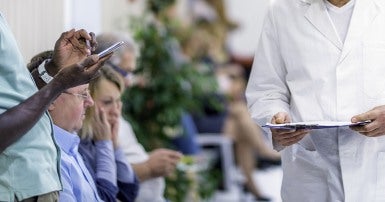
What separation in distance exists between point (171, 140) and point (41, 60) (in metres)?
3.30

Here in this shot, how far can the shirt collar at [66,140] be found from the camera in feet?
9.31

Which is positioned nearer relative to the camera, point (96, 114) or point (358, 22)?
point (358, 22)

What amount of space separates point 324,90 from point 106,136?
96 cm

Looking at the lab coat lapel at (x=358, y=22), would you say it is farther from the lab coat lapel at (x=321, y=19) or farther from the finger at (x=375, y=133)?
the finger at (x=375, y=133)

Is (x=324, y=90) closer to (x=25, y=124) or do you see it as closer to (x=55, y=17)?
(x=25, y=124)

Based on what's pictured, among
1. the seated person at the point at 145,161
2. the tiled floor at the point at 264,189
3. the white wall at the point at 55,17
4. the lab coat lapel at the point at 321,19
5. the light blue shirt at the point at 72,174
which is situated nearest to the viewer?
the light blue shirt at the point at 72,174

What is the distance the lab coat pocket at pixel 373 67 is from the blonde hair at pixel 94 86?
1.11 meters

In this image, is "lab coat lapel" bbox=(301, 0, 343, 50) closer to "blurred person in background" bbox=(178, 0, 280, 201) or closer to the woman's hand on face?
the woman's hand on face

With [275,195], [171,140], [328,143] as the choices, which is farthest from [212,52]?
[328,143]

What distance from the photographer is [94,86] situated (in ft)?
11.8

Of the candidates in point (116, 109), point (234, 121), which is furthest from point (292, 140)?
point (234, 121)

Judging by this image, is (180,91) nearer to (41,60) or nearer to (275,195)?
(275,195)

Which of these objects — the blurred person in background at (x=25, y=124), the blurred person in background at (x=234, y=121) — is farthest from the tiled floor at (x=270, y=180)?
the blurred person in background at (x=25, y=124)

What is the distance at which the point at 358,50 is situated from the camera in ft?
9.92
